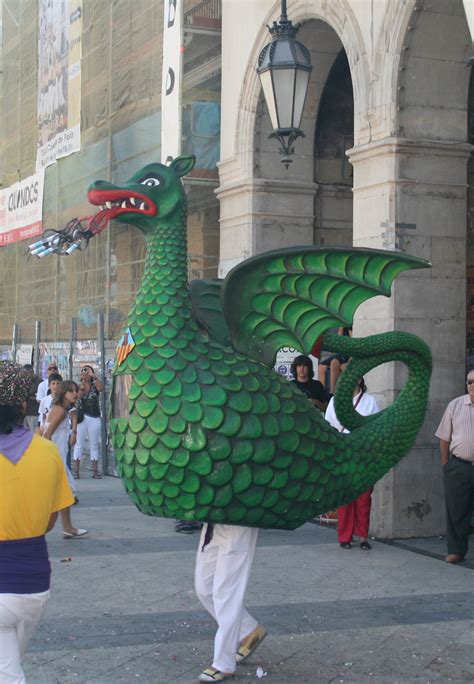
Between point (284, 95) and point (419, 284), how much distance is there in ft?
6.55

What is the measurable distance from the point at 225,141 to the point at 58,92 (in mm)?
6634

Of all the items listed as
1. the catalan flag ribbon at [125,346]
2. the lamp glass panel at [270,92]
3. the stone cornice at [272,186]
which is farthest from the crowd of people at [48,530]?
the stone cornice at [272,186]

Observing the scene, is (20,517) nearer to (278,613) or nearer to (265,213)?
(278,613)

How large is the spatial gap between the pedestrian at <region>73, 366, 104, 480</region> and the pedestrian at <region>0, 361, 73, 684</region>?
10.2 metres

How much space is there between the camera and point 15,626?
4.07 metres

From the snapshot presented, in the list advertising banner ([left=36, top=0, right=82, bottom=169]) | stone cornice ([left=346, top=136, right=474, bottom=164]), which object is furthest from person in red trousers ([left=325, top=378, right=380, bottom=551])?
advertising banner ([left=36, top=0, right=82, bottom=169])

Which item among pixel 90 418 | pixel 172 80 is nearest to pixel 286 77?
pixel 172 80

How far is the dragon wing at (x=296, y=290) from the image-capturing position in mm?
5297

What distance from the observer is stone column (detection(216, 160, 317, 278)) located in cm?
1114

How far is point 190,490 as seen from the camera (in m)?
4.96

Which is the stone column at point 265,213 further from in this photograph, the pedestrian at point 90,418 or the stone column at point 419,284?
the pedestrian at point 90,418

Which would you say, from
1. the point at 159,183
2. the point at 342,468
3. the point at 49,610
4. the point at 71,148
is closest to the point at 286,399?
the point at 342,468

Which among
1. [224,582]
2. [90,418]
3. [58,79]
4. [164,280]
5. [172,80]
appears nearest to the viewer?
[224,582]

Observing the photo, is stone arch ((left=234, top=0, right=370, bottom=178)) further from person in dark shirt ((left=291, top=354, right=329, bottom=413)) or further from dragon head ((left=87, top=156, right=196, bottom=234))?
dragon head ((left=87, top=156, right=196, bottom=234))
